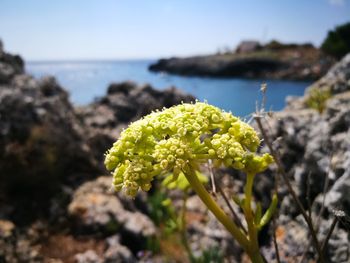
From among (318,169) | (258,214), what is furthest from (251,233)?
(318,169)

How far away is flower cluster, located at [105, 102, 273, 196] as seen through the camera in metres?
1.69

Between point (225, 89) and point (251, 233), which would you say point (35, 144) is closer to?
point (251, 233)

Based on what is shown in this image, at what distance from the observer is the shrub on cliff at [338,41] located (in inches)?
1876

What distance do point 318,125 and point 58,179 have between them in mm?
5681

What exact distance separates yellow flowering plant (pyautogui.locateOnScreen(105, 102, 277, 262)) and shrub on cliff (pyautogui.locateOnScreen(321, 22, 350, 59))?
50.9m

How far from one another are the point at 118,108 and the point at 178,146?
483 inches

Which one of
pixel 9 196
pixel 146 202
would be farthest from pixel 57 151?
pixel 146 202

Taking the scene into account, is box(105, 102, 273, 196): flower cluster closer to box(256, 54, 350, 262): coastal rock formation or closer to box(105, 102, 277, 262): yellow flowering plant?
box(105, 102, 277, 262): yellow flowering plant

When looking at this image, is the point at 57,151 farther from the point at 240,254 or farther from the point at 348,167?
the point at 348,167

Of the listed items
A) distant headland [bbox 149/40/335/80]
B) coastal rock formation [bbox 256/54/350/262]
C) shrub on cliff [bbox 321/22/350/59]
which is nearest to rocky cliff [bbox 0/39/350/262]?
coastal rock formation [bbox 256/54/350/262]

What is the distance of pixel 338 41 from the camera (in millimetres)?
48750

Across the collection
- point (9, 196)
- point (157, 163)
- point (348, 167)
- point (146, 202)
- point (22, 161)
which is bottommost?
point (146, 202)

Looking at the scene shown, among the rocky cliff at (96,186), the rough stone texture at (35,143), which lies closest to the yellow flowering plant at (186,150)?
the rocky cliff at (96,186)

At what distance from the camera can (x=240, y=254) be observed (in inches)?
188
